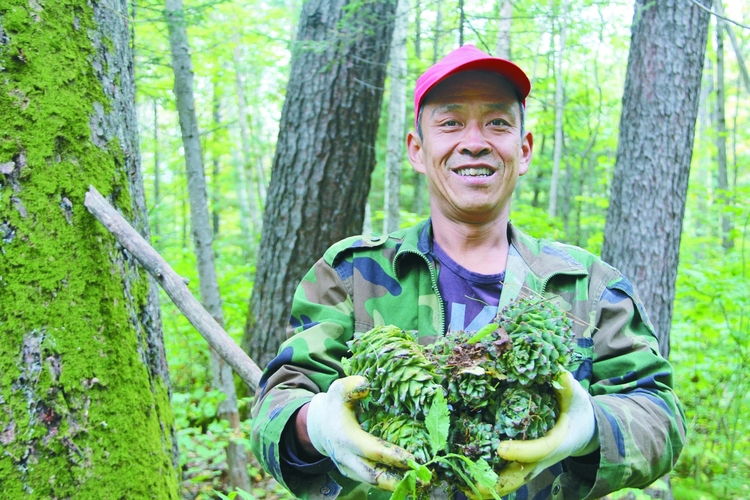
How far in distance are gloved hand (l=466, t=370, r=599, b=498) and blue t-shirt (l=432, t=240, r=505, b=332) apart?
49 cm

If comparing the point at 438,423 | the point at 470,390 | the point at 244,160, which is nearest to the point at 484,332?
the point at 470,390

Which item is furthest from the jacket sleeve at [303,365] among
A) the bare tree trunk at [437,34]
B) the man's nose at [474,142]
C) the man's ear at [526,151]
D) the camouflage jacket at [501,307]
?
the bare tree trunk at [437,34]

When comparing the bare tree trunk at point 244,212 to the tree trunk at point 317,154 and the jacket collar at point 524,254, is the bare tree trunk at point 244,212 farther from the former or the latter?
the jacket collar at point 524,254

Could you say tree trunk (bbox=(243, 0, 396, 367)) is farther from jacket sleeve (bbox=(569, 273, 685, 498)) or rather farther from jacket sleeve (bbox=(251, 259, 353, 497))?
jacket sleeve (bbox=(569, 273, 685, 498))

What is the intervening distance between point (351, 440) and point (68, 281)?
1.36 meters

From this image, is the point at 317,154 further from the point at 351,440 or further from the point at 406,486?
the point at 406,486

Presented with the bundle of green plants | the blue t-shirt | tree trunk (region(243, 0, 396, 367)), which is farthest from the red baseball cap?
tree trunk (region(243, 0, 396, 367))

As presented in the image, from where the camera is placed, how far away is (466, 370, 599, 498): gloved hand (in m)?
1.39

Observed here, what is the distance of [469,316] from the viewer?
2.02 meters

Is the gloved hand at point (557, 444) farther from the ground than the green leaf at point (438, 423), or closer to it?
closer to it

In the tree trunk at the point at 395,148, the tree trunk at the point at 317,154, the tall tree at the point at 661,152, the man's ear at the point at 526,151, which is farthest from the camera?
the tree trunk at the point at 395,148

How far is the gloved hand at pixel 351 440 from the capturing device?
1405mm

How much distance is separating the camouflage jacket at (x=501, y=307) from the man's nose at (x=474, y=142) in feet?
1.20

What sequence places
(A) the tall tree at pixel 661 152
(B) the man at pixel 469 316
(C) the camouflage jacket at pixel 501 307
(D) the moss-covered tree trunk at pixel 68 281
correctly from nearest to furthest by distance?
(B) the man at pixel 469 316
(C) the camouflage jacket at pixel 501 307
(D) the moss-covered tree trunk at pixel 68 281
(A) the tall tree at pixel 661 152
